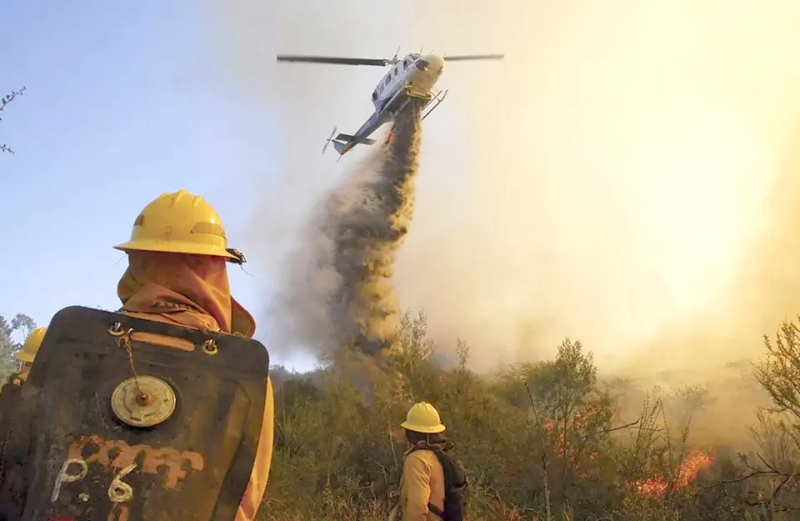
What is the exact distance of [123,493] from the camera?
1.50m

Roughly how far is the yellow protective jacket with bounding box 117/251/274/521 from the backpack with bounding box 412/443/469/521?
3217mm

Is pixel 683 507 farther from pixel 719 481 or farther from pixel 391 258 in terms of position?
pixel 391 258

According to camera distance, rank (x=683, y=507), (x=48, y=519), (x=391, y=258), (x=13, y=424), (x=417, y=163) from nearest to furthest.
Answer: (x=48, y=519) < (x=13, y=424) < (x=683, y=507) < (x=417, y=163) < (x=391, y=258)

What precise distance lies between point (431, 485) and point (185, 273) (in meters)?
3.53

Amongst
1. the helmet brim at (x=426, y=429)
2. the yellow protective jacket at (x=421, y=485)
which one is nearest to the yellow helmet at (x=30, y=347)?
the yellow protective jacket at (x=421, y=485)

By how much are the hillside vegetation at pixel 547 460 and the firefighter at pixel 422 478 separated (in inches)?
174

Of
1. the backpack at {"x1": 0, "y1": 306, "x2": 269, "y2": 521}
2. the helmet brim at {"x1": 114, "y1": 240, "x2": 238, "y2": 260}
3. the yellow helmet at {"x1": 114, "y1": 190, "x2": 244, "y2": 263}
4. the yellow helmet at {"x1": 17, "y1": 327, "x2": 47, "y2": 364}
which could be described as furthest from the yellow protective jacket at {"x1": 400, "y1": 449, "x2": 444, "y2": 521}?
the backpack at {"x1": 0, "y1": 306, "x2": 269, "y2": 521}

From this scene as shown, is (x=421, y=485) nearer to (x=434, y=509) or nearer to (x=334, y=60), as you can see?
(x=434, y=509)

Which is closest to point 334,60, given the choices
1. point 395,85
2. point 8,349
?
point 395,85

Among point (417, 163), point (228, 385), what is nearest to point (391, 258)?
point (417, 163)

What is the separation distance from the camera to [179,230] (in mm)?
2145

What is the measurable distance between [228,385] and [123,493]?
35 cm

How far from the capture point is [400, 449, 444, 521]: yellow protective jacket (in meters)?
4.74

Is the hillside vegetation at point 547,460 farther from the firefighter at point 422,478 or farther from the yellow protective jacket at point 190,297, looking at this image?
the yellow protective jacket at point 190,297
